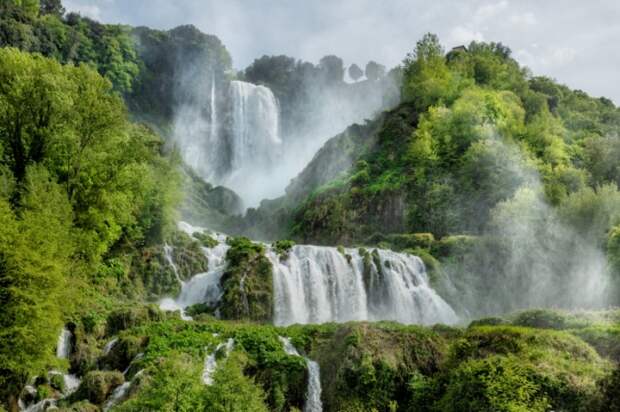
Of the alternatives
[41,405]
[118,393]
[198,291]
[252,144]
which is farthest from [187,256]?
[252,144]

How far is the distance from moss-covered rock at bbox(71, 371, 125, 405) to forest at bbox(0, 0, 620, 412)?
68 millimetres

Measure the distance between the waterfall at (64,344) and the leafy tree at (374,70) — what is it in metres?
97.2

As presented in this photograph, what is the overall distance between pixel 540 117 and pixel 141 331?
52.4 meters

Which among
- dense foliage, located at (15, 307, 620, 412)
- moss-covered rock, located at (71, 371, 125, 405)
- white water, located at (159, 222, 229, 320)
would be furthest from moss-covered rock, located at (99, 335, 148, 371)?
white water, located at (159, 222, 229, 320)

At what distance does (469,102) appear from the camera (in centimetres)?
5338

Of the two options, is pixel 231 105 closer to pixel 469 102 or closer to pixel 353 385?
pixel 469 102

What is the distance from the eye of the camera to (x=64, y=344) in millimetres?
22328

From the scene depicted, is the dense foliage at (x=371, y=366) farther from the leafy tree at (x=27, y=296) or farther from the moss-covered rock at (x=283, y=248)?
the moss-covered rock at (x=283, y=248)

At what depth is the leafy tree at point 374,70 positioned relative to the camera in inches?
4351

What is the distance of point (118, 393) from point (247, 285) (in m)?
14.1

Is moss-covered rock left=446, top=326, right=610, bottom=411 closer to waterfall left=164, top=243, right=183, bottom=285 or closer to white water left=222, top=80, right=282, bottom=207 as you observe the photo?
waterfall left=164, top=243, right=183, bottom=285

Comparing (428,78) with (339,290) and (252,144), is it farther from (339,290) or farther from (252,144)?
(339,290)

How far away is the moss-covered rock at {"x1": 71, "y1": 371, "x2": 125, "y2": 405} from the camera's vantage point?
16.8m

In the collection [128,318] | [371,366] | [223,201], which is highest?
[223,201]
